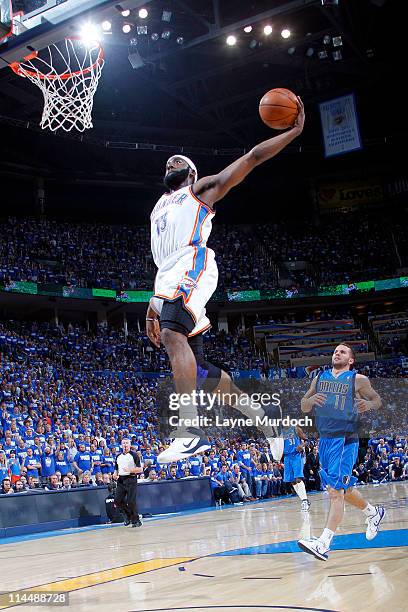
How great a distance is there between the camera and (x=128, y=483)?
41.8 ft

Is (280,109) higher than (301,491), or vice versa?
(280,109)

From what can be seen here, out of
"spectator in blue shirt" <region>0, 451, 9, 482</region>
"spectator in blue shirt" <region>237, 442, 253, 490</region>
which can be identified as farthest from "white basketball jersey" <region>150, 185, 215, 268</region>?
"spectator in blue shirt" <region>237, 442, 253, 490</region>

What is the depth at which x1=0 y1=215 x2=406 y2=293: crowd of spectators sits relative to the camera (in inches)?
1176

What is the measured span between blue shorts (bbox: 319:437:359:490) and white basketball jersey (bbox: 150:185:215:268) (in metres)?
3.30

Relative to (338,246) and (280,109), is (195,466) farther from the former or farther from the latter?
Result: (338,246)

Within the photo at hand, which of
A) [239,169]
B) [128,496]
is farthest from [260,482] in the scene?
[239,169]

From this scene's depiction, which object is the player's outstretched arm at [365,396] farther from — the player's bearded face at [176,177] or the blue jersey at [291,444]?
the blue jersey at [291,444]

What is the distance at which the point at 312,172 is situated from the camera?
39.1 metres

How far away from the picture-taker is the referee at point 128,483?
12609 millimetres

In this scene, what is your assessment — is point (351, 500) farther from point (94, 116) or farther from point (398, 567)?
point (94, 116)

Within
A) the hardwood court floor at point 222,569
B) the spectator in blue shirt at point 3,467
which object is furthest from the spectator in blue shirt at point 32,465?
the hardwood court floor at point 222,569

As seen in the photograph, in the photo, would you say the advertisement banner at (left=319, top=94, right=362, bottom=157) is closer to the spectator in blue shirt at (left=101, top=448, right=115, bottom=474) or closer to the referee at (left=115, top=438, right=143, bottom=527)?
the spectator in blue shirt at (left=101, top=448, right=115, bottom=474)

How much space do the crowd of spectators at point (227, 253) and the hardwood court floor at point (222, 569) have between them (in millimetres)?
19557

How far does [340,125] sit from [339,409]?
24.3 meters
